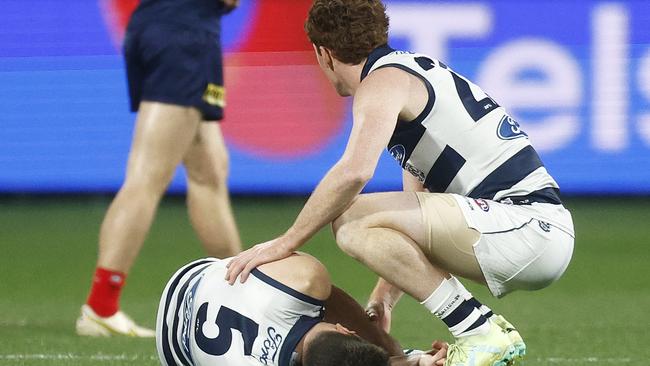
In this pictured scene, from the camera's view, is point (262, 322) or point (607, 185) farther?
point (607, 185)

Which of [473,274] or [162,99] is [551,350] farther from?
[162,99]

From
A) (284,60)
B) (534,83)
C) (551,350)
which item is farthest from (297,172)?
(551,350)

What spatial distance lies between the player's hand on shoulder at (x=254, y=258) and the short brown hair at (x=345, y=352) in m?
0.47

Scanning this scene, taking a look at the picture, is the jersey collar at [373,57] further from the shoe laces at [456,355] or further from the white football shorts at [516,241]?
the shoe laces at [456,355]

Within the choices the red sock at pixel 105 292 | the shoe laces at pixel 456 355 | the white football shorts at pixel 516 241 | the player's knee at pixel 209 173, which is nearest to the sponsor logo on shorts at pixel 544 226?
the white football shorts at pixel 516 241

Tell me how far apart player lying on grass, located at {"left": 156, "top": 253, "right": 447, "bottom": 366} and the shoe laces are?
0.11 feet

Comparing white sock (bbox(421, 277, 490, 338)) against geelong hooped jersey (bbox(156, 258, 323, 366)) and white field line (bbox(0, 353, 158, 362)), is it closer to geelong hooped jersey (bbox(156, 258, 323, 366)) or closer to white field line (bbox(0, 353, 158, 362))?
geelong hooped jersey (bbox(156, 258, 323, 366))

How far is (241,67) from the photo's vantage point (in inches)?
435

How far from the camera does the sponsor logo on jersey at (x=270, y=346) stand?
4602 millimetres

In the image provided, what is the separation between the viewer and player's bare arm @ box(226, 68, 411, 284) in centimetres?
472

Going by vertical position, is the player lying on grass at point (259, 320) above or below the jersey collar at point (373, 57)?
below

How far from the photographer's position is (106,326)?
252 inches

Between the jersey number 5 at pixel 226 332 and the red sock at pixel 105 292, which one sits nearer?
the jersey number 5 at pixel 226 332

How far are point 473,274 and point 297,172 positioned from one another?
5909 millimetres
